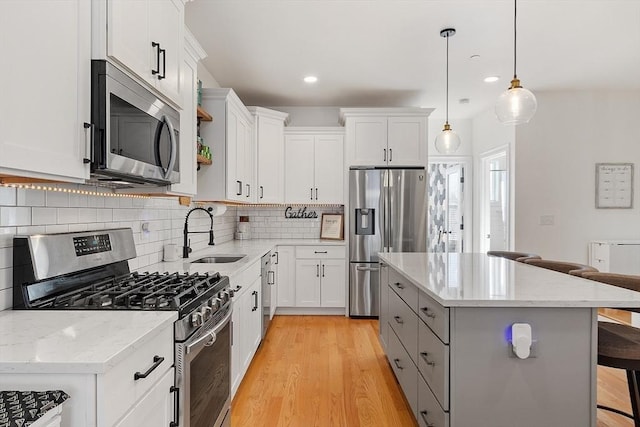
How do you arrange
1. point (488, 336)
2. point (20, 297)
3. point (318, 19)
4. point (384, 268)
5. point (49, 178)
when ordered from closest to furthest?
point (49, 178), point (20, 297), point (488, 336), point (318, 19), point (384, 268)

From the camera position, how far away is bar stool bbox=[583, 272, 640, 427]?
1741 mm

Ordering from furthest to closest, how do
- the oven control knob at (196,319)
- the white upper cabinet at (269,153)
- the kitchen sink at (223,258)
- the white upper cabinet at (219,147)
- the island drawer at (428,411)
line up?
the white upper cabinet at (269,153) < the white upper cabinet at (219,147) < the kitchen sink at (223,258) < the island drawer at (428,411) < the oven control knob at (196,319)

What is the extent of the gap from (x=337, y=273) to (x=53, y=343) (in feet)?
12.3

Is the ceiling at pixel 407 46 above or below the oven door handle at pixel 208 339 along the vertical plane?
above

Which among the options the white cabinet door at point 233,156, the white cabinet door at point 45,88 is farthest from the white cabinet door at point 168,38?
the white cabinet door at point 233,156

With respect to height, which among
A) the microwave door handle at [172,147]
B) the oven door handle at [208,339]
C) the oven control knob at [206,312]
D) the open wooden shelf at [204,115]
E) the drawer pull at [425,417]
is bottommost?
the drawer pull at [425,417]

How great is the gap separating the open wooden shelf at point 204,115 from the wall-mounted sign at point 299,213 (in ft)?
6.84

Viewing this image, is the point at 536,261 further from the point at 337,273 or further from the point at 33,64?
the point at 33,64

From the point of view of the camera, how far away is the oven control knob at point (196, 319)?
1425 mm

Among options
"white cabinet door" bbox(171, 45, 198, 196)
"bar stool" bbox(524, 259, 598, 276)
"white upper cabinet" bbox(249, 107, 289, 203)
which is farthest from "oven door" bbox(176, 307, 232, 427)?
"white upper cabinet" bbox(249, 107, 289, 203)

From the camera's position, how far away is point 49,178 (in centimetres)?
117

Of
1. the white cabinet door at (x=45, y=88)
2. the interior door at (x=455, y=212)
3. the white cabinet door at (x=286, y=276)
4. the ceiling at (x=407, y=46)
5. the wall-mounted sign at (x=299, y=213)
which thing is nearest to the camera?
the white cabinet door at (x=45, y=88)

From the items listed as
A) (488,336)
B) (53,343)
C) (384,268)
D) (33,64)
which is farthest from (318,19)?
(53,343)

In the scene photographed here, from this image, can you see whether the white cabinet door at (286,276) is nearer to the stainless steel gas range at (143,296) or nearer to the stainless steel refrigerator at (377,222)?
the stainless steel refrigerator at (377,222)
